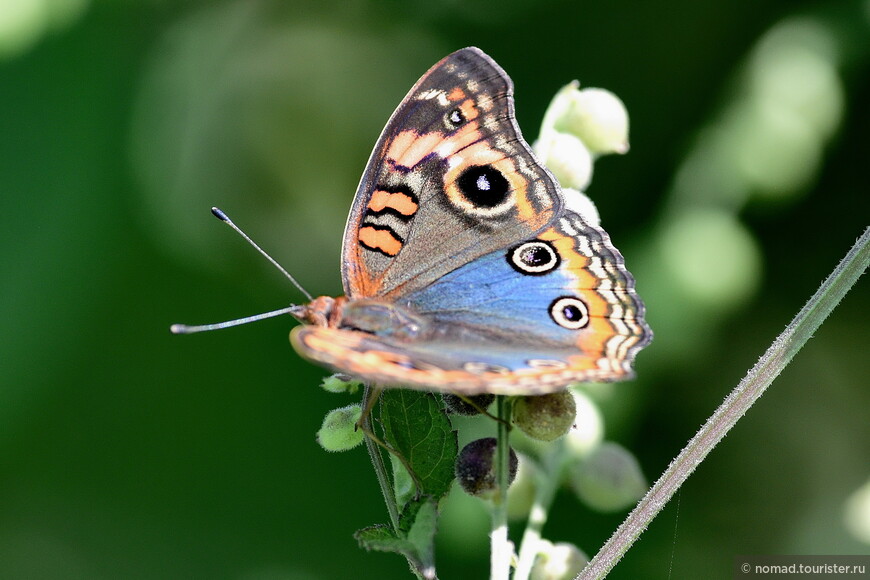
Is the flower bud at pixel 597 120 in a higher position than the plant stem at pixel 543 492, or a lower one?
higher

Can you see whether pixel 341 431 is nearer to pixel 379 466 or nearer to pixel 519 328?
pixel 379 466

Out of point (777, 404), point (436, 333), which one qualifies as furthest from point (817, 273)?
point (436, 333)

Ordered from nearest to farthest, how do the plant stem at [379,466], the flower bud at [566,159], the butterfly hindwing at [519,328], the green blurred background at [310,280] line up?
the butterfly hindwing at [519,328] → the plant stem at [379,466] → the flower bud at [566,159] → the green blurred background at [310,280]

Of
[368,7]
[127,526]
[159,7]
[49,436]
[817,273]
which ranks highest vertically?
[368,7]

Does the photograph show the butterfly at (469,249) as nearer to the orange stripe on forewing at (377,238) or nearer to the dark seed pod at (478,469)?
the orange stripe on forewing at (377,238)

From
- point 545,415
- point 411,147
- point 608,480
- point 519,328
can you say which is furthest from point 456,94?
point 608,480

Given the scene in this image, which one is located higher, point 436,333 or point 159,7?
point 159,7

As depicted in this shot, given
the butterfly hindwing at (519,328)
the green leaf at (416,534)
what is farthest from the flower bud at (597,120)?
the green leaf at (416,534)

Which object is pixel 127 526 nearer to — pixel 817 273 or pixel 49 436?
pixel 49 436

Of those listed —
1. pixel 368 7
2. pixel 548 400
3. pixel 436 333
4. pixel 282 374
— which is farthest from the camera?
pixel 368 7

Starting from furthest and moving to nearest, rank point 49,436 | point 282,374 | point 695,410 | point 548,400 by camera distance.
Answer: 1. point 282,374
2. point 49,436
3. point 695,410
4. point 548,400
